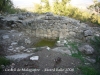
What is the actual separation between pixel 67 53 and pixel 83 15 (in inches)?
269

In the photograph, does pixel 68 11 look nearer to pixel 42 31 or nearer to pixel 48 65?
pixel 42 31

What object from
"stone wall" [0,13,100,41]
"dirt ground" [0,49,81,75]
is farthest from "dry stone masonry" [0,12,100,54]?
"dirt ground" [0,49,81,75]

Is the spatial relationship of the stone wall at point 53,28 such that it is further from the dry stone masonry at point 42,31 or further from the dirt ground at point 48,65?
the dirt ground at point 48,65

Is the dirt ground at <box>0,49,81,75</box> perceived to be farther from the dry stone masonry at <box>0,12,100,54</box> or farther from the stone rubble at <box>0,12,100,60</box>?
the dry stone masonry at <box>0,12,100,54</box>

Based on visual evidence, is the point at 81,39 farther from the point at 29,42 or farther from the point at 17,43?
the point at 17,43

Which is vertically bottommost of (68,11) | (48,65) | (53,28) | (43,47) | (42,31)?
(48,65)

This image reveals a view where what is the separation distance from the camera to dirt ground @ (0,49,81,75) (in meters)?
3.93

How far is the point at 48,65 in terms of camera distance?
4168mm

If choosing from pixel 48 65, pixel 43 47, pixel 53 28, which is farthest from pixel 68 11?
pixel 48 65

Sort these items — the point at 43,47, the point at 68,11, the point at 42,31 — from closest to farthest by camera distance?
1. the point at 43,47
2. the point at 42,31
3. the point at 68,11

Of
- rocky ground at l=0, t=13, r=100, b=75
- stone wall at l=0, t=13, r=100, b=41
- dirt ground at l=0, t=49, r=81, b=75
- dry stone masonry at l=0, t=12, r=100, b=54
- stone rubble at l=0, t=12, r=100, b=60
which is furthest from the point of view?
stone wall at l=0, t=13, r=100, b=41

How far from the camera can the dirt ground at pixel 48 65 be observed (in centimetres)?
393

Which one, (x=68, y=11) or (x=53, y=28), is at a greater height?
(x=68, y=11)

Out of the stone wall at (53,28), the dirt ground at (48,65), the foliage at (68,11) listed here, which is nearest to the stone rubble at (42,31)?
the stone wall at (53,28)
